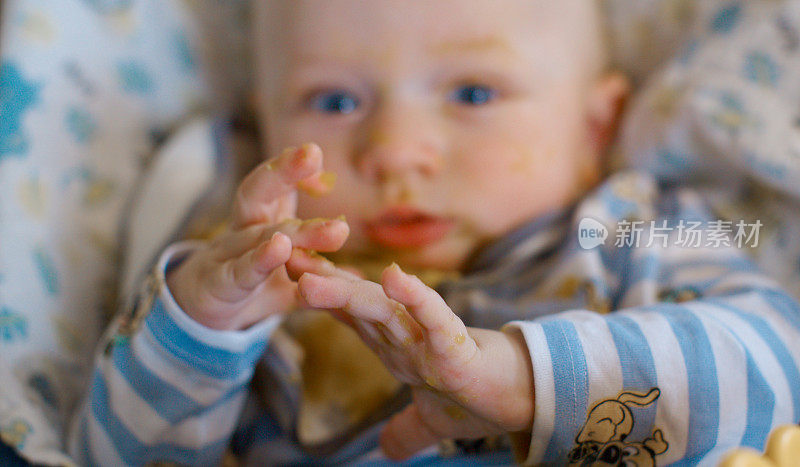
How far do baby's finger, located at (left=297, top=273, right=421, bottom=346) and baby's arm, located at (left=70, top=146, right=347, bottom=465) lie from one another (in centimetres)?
9

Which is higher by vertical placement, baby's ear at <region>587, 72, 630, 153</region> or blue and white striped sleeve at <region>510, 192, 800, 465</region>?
baby's ear at <region>587, 72, 630, 153</region>

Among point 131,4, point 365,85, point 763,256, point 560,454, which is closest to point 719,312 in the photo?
point 560,454

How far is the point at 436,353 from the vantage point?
1.47 ft

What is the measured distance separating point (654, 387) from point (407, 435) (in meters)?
0.19

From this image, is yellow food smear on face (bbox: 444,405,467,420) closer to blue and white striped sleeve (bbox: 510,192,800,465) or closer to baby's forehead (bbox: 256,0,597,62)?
blue and white striped sleeve (bbox: 510,192,800,465)

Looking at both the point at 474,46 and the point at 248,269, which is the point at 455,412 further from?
the point at 474,46

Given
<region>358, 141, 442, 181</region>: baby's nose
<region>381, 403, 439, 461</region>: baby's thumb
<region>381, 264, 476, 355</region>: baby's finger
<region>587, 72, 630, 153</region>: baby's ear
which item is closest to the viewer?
<region>381, 264, 476, 355</region>: baby's finger

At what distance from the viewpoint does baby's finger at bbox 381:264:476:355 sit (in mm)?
422

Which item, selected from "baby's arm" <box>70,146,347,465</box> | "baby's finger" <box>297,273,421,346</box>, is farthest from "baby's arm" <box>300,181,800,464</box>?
"baby's arm" <box>70,146,347,465</box>

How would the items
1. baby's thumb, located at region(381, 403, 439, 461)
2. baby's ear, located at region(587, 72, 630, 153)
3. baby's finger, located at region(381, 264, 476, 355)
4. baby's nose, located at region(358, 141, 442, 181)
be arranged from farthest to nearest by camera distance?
baby's ear, located at region(587, 72, 630, 153)
baby's nose, located at region(358, 141, 442, 181)
baby's thumb, located at region(381, 403, 439, 461)
baby's finger, located at region(381, 264, 476, 355)

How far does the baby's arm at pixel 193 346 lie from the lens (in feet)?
1.85

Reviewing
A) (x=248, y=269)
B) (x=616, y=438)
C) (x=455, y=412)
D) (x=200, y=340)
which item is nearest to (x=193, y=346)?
(x=200, y=340)

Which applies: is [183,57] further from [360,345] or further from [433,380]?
[433,380]

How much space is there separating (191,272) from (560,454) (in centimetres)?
33
